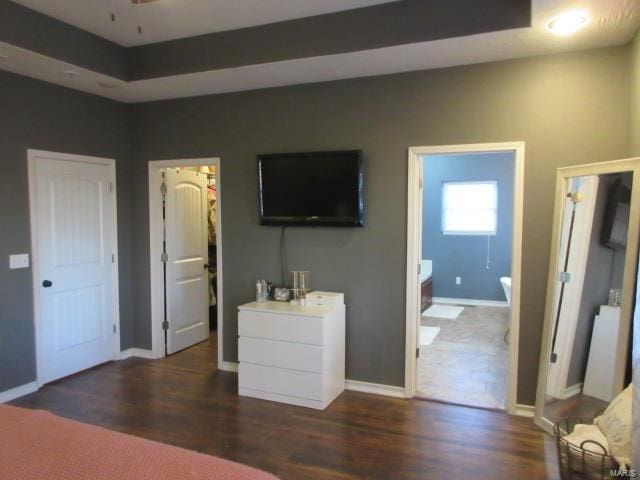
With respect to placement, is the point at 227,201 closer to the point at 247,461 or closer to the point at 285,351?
the point at 285,351

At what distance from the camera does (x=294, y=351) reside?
138 inches

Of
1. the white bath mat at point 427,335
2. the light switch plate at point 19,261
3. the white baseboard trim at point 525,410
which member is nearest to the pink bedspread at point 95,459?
the light switch plate at point 19,261

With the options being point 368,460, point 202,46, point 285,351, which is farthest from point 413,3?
point 368,460

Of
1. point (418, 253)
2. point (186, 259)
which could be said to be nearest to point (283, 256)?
point (418, 253)

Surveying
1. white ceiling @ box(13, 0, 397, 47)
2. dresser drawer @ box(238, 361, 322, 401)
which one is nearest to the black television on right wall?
white ceiling @ box(13, 0, 397, 47)

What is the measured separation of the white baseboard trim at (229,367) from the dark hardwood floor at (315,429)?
0.15 meters

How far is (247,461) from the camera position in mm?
2721

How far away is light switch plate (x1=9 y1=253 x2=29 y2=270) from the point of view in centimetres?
356

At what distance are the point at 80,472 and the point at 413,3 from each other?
3.07 m

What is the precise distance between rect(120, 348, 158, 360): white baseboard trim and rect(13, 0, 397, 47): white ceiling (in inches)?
117

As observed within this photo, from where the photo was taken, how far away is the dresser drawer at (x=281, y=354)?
3.44 metres

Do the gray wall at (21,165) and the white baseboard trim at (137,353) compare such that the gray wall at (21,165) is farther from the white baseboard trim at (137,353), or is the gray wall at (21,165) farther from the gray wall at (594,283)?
the gray wall at (594,283)

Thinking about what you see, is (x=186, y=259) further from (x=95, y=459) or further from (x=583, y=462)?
A: (x=583, y=462)

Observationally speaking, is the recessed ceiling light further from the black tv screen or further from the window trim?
the window trim
